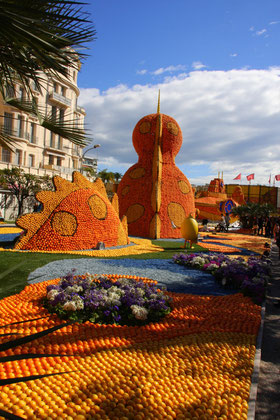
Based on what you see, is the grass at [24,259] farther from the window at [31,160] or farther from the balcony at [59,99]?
the balcony at [59,99]

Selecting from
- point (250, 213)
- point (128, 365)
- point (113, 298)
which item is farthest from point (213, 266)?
point (250, 213)

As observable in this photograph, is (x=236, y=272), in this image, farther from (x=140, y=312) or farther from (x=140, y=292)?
(x=140, y=312)

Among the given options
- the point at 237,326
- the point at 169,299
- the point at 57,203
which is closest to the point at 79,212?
the point at 57,203

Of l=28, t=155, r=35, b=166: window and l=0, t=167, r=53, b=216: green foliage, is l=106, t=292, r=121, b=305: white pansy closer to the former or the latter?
l=0, t=167, r=53, b=216: green foliage

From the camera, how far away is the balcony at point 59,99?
36.8m

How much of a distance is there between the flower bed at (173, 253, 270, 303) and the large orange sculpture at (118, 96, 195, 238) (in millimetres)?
6266

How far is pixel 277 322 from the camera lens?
553 cm

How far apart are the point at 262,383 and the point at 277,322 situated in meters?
2.28

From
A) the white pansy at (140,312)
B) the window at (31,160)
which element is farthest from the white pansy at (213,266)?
the window at (31,160)

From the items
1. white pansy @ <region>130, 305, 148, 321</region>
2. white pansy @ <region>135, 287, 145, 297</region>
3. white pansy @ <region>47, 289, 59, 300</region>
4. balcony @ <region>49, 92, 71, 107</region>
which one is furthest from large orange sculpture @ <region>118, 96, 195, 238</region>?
balcony @ <region>49, 92, 71, 107</region>

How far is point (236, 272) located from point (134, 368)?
16.5ft

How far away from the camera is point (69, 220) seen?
1108 cm

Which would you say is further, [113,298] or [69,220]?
[69,220]

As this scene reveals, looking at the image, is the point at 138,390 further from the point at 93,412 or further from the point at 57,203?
the point at 57,203
